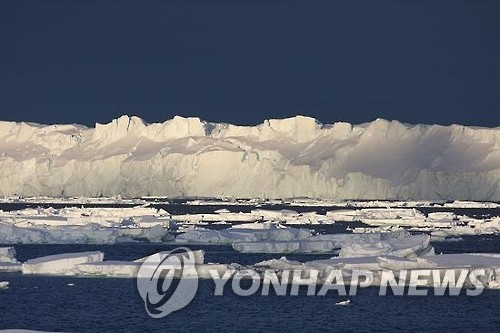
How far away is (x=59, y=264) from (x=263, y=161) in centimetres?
4458

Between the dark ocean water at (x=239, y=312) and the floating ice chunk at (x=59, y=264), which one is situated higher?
the floating ice chunk at (x=59, y=264)

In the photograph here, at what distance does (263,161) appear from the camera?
71.4 metres

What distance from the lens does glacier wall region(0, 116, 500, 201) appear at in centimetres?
6931

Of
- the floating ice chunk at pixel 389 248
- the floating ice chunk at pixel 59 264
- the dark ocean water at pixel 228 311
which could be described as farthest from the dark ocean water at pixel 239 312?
the floating ice chunk at pixel 389 248

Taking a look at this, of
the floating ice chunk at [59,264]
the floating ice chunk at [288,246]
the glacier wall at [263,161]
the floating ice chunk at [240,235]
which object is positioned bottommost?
the floating ice chunk at [59,264]

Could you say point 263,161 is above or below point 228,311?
above

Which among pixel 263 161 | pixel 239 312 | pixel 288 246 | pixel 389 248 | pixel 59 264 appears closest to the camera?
pixel 239 312

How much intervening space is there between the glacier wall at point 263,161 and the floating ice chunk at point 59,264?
4200 centimetres

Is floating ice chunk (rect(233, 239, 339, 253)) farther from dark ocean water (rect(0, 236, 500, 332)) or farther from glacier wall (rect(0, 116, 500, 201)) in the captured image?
glacier wall (rect(0, 116, 500, 201))

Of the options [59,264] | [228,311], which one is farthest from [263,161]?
[228,311]

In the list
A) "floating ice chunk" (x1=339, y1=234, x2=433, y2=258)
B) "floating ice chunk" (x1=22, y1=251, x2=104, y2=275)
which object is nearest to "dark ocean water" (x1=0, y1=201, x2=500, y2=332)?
"floating ice chunk" (x1=22, y1=251, x2=104, y2=275)

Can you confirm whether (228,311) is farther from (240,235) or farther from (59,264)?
(240,235)

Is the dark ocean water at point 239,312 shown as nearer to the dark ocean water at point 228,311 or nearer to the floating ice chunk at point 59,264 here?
the dark ocean water at point 228,311

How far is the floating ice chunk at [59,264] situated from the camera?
27312 millimetres
